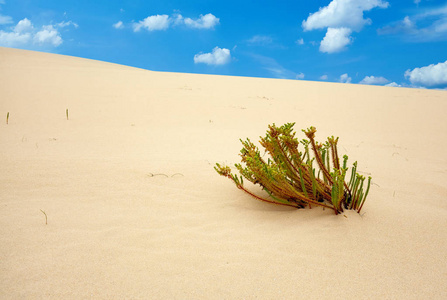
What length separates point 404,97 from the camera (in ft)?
33.8

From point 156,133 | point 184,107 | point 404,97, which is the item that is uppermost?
point 404,97

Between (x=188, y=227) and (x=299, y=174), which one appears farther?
(x=299, y=174)

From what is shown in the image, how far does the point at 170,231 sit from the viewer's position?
1818 mm

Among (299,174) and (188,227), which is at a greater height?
(299,174)

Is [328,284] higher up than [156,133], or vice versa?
[156,133]

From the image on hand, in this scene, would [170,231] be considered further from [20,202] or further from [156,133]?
[156,133]

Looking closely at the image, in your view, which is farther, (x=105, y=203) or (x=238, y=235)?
(x=105, y=203)

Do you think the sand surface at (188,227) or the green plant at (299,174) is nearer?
the sand surface at (188,227)

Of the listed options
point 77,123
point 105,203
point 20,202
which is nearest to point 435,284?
point 105,203

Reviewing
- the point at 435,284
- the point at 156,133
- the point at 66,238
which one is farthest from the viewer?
the point at 156,133

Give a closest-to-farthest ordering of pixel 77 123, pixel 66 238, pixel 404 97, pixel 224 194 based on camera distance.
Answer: pixel 66 238 < pixel 224 194 < pixel 77 123 < pixel 404 97

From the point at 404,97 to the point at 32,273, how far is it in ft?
39.2

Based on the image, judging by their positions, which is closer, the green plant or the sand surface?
the sand surface

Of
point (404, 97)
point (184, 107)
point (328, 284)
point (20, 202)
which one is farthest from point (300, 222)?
point (404, 97)
